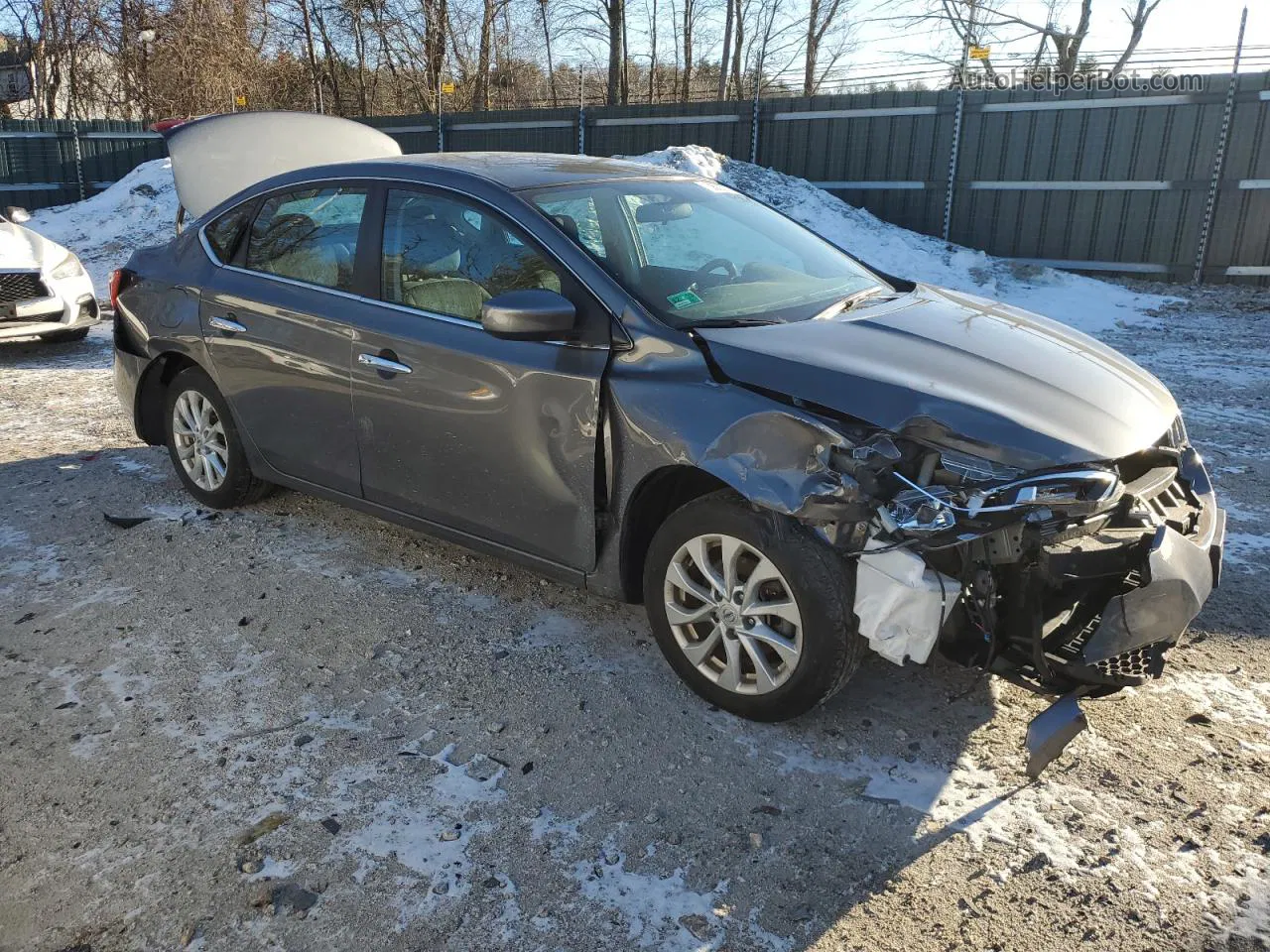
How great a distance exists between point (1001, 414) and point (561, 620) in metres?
1.91

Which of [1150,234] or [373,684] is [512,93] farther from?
[373,684]

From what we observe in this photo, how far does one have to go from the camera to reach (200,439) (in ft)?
16.2

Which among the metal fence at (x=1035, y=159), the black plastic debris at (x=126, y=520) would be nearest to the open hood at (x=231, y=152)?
the black plastic debris at (x=126, y=520)

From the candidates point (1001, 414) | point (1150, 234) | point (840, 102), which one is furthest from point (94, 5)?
point (1001, 414)

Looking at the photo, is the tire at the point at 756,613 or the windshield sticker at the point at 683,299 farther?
the windshield sticker at the point at 683,299

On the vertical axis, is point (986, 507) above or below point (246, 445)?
above

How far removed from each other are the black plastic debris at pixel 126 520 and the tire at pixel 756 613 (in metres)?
3.00

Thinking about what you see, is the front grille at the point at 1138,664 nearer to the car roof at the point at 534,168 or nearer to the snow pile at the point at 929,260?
the car roof at the point at 534,168

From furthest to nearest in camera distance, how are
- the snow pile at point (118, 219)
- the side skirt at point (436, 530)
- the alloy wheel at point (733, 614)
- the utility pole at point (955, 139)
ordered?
the snow pile at point (118, 219) → the utility pole at point (955, 139) → the side skirt at point (436, 530) → the alloy wheel at point (733, 614)

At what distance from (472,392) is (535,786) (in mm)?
1439

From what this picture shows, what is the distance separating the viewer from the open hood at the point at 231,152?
21.5ft

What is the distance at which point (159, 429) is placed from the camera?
5.24m

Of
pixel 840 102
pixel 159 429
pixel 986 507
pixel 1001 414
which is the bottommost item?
pixel 159 429

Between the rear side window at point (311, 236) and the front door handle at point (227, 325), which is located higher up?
the rear side window at point (311, 236)
